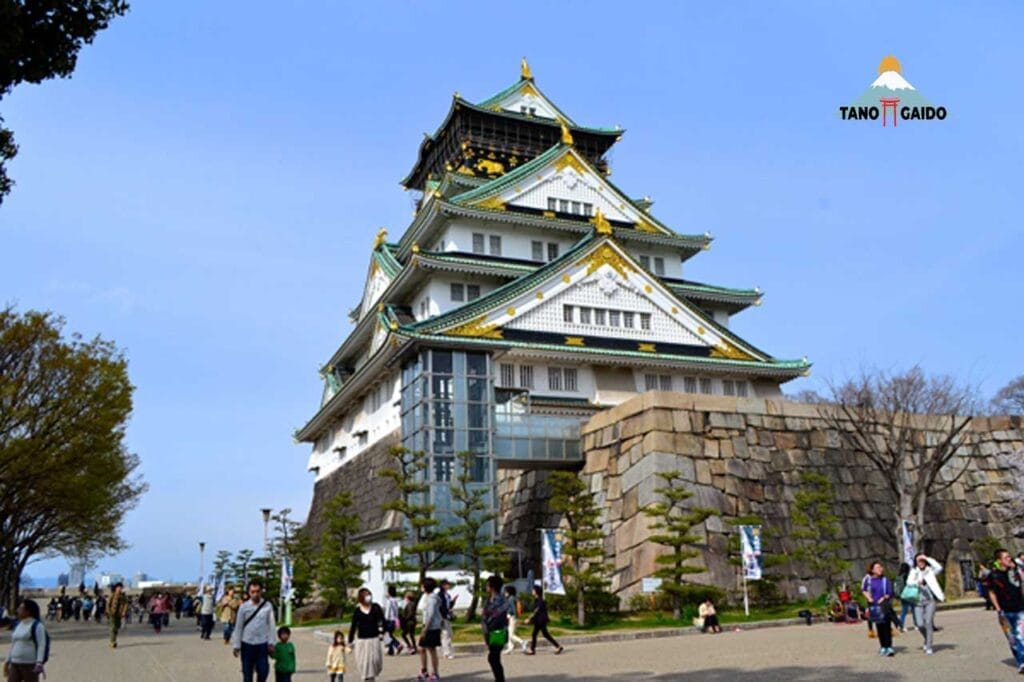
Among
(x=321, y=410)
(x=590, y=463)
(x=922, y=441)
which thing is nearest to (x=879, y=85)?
(x=922, y=441)

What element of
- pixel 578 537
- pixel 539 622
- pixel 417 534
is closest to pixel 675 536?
pixel 578 537

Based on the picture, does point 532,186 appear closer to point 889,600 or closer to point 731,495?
point 731,495

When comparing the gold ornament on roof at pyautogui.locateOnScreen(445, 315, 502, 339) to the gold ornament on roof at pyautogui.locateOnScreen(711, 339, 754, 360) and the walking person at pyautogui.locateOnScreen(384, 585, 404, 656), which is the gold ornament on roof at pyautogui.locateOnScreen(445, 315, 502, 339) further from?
the walking person at pyautogui.locateOnScreen(384, 585, 404, 656)

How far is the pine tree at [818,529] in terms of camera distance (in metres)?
27.7

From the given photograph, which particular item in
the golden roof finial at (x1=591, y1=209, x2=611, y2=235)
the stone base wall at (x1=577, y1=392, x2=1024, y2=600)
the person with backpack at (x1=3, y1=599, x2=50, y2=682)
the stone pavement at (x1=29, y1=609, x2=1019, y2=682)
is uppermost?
the golden roof finial at (x1=591, y1=209, x2=611, y2=235)

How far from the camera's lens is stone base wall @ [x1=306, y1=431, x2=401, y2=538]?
36.6m

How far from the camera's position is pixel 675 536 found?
26109mm

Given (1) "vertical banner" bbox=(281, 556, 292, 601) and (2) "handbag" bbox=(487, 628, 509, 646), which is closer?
(2) "handbag" bbox=(487, 628, 509, 646)

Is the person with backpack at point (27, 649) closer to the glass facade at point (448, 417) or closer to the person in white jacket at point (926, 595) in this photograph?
the person in white jacket at point (926, 595)

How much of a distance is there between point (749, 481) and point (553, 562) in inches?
350

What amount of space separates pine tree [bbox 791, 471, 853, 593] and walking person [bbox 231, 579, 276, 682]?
62.1 ft

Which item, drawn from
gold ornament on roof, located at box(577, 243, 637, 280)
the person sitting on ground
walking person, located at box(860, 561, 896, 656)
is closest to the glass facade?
gold ornament on roof, located at box(577, 243, 637, 280)

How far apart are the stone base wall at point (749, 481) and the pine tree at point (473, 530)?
390 cm

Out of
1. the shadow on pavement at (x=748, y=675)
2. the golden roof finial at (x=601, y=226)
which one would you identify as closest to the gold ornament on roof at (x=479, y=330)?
the golden roof finial at (x=601, y=226)
